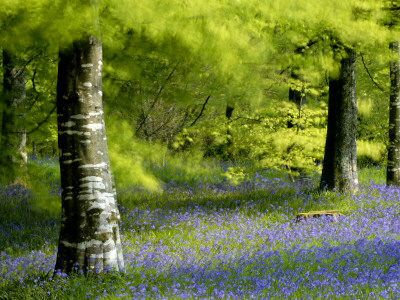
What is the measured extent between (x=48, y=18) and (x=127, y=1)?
0.74m

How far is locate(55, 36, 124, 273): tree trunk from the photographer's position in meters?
4.54

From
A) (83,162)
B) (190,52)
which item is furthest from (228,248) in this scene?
(190,52)

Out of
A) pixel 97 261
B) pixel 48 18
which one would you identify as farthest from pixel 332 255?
pixel 48 18

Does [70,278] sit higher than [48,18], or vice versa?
[48,18]

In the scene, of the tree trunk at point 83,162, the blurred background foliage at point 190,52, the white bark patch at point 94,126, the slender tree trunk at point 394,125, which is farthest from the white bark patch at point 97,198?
the slender tree trunk at point 394,125

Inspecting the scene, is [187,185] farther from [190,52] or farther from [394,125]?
Result: [190,52]

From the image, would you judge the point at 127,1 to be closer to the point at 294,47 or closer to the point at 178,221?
the point at 178,221

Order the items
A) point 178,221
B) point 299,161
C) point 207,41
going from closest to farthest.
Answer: point 207,41
point 178,221
point 299,161

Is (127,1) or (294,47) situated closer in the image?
(127,1)

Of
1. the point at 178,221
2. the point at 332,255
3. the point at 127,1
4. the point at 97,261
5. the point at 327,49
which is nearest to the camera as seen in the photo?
the point at 127,1

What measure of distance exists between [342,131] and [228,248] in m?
4.46

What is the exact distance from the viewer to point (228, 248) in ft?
19.5

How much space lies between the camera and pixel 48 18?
12.5 feet

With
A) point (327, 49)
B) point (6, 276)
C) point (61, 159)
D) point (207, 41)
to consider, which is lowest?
point (6, 276)
